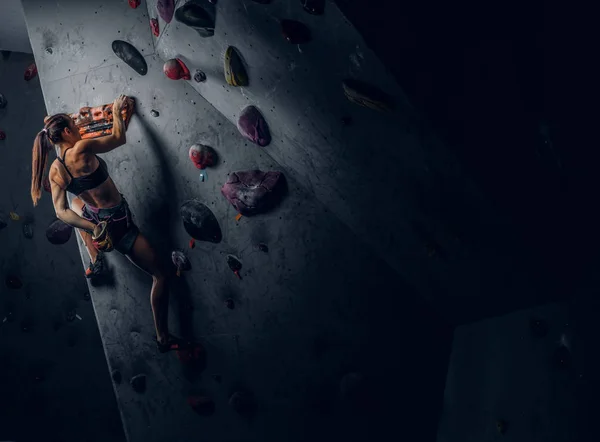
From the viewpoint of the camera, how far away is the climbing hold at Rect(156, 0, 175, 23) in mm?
2777

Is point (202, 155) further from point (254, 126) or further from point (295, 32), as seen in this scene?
point (295, 32)

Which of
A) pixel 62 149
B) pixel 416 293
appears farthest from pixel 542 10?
pixel 62 149

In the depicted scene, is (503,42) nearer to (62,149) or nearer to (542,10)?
(542,10)

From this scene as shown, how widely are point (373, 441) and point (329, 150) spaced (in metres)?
1.77

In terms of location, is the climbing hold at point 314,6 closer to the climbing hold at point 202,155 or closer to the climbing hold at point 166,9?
the climbing hold at point 166,9

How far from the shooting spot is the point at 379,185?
265 centimetres

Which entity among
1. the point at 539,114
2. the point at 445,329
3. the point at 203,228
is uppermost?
the point at 539,114

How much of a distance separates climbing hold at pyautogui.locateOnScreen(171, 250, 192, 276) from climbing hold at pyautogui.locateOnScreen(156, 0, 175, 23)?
4.30 ft

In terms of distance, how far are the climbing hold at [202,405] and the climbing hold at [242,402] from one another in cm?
14

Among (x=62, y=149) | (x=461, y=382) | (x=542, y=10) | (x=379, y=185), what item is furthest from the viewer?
(x=461, y=382)

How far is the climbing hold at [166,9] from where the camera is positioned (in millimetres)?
2777

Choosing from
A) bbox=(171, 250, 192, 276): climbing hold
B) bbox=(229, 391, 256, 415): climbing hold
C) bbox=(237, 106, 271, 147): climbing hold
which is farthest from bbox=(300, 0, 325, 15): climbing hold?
bbox=(229, 391, 256, 415): climbing hold

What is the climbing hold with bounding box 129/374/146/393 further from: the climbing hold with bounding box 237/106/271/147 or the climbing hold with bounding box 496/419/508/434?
the climbing hold with bounding box 496/419/508/434

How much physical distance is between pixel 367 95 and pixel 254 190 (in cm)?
112
